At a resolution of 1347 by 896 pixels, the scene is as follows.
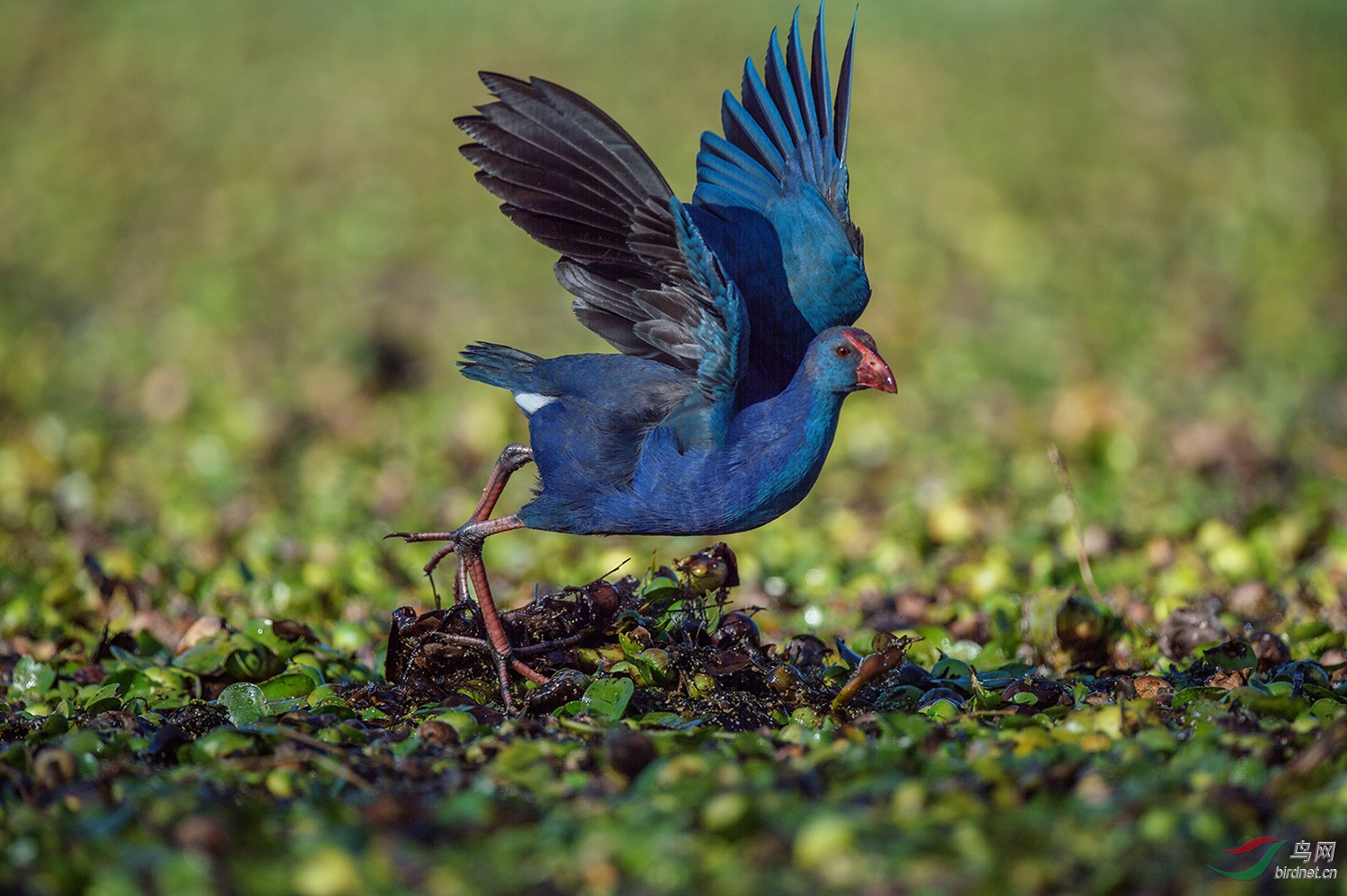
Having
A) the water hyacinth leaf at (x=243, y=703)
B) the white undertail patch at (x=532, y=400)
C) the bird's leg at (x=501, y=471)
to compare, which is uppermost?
the white undertail patch at (x=532, y=400)

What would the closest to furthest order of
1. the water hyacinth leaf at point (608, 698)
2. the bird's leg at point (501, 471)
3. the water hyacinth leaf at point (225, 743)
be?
the water hyacinth leaf at point (225, 743) → the water hyacinth leaf at point (608, 698) → the bird's leg at point (501, 471)

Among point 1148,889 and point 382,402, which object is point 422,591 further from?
point 1148,889

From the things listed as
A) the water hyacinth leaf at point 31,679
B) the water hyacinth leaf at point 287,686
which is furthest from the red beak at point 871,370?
the water hyacinth leaf at point 31,679

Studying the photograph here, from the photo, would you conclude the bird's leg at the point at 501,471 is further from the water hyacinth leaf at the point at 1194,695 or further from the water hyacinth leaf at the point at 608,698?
the water hyacinth leaf at the point at 1194,695

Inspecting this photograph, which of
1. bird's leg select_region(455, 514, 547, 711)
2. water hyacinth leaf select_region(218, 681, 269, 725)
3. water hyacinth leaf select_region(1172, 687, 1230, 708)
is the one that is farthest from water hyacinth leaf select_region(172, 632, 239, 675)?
water hyacinth leaf select_region(1172, 687, 1230, 708)

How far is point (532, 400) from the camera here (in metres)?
4.17

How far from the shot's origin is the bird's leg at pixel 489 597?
3811 millimetres

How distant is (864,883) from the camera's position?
2326mm

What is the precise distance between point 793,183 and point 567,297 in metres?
4.61

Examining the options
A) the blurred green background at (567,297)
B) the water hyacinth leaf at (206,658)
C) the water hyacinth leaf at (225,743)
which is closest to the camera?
the water hyacinth leaf at (225,743)

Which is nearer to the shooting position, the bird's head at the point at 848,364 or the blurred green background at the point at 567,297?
the bird's head at the point at 848,364

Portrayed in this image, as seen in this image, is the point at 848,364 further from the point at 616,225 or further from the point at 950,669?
the point at 950,669

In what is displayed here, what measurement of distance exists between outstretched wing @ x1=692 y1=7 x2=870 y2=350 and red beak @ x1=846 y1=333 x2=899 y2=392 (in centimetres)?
38

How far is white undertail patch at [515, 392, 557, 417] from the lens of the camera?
413 cm
